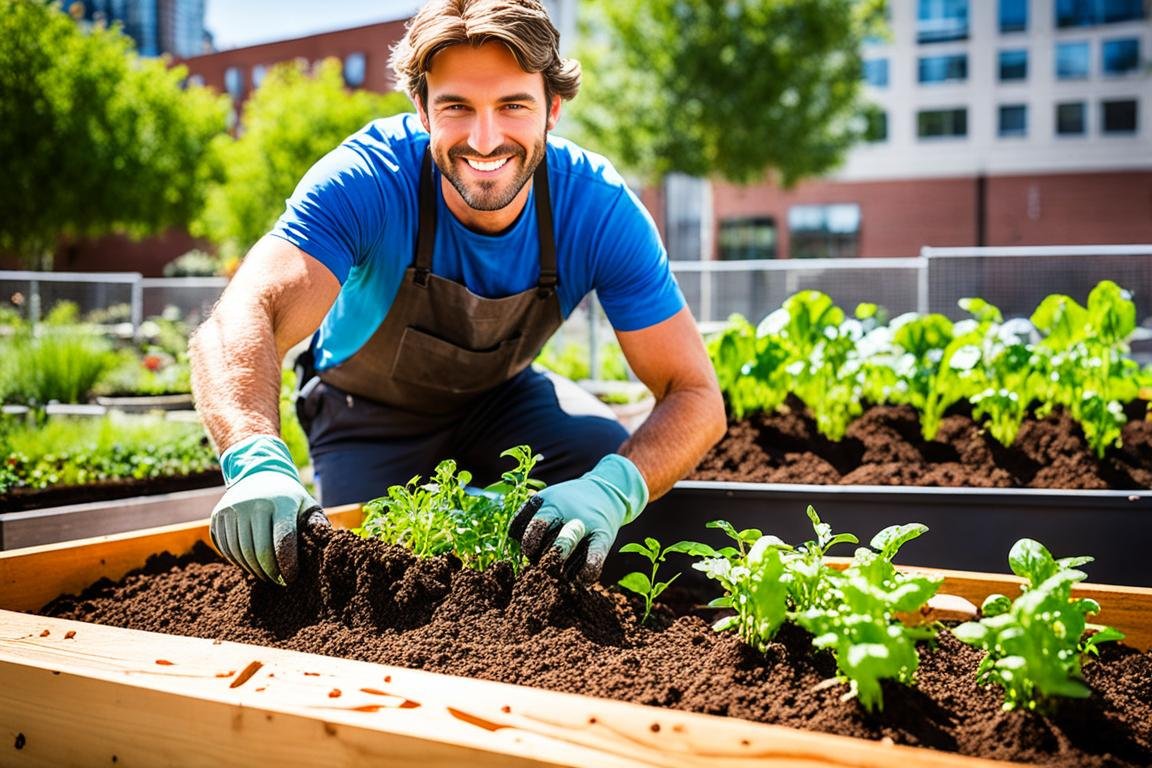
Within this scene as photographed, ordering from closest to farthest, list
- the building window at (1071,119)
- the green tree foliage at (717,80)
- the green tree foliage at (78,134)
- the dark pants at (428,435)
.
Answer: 1. the dark pants at (428,435)
2. the green tree foliage at (78,134)
3. the green tree foliage at (717,80)
4. the building window at (1071,119)

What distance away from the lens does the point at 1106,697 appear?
4.25 ft

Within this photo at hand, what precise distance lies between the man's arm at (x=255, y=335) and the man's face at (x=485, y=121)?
42 centimetres

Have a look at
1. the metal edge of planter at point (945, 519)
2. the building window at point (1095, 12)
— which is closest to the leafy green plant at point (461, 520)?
the metal edge of planter at point (945, 519)

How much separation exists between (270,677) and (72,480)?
2819mm

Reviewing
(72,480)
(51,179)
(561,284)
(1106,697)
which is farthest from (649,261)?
(51,179)

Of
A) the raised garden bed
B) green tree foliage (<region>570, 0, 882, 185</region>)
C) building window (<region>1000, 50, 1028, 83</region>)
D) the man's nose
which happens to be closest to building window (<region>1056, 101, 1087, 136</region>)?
building window (<region>1000, 50, 1028, 83</region>)

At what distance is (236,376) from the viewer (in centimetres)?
192

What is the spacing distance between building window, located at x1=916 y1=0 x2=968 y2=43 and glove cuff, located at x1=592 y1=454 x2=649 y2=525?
29.3 metres

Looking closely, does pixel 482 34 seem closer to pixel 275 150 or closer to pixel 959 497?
pixel 959 497

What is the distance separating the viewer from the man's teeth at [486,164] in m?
2.31

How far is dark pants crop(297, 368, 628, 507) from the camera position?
2.87 metres

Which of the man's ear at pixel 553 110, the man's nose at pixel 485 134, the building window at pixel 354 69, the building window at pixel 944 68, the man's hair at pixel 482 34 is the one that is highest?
the building window at pixel 354 69

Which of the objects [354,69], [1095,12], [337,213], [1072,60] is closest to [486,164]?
[337,213]

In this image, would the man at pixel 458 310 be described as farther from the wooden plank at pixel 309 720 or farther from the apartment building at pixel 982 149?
the apartment building at pixel 982 149
